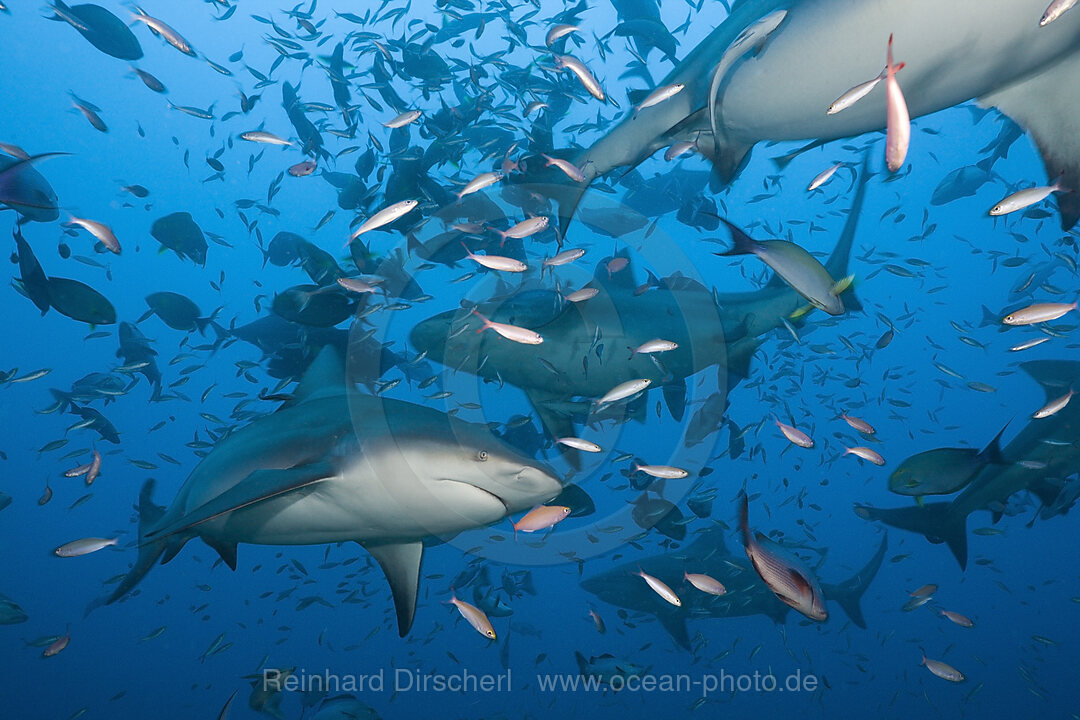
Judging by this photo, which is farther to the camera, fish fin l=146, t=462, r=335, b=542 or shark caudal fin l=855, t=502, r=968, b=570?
shark caudal fin l=855, t=502, r=968, b=570

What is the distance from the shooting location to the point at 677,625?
34.3 feet

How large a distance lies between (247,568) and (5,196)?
47135mm

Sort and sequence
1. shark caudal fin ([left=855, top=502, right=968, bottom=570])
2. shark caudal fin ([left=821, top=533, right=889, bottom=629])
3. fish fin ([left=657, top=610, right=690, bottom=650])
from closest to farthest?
shark caudal fin ([left=855, top=502, right=968, bottom=570]), fish fin ([left=657, top=610, right=690, bottom=650]), shark caudal fin ([left=821, top=533, right=889, bottom=629])

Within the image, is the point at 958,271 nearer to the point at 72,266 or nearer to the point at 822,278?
the point at 822,278

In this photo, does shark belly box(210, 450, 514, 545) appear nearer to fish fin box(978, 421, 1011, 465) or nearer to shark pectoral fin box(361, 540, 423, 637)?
shark pectoral fin box(361, 540, 423, 637)

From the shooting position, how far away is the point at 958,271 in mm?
30719

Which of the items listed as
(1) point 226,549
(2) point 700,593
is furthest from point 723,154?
(2) point 700,593

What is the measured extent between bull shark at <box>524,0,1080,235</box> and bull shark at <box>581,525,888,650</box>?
8.88 m

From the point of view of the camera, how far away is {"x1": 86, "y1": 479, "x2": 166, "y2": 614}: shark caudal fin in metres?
3.65

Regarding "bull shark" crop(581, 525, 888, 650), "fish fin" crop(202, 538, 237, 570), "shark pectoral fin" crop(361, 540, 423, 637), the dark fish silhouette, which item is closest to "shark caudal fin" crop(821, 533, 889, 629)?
"bull shark" crop(581, 525, 888, 650)

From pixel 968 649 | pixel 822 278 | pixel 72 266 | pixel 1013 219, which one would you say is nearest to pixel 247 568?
pixel 72 266

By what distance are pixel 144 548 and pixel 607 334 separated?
170 inches

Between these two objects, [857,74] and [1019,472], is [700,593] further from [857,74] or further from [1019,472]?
[857,74]

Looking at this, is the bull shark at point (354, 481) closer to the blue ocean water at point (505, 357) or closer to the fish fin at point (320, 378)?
the blue ocean water at point (505, 357)
